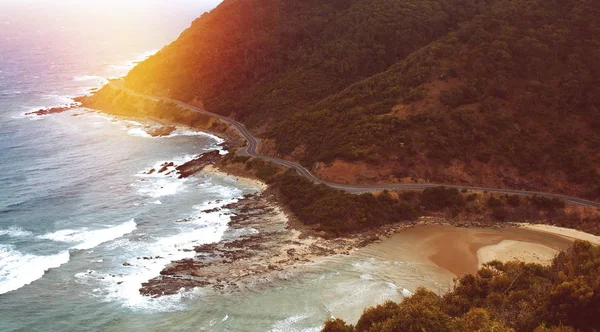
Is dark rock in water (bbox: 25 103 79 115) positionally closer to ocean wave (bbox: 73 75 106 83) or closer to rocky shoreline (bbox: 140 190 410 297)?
ocean wave (bbox: 73 75 106 83)

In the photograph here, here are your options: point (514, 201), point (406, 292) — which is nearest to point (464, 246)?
point (514, 201)

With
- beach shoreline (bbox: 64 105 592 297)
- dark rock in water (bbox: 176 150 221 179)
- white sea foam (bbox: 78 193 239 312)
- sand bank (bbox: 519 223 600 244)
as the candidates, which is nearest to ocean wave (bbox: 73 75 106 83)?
dark rock in water (bbox: 176 150 221 179)

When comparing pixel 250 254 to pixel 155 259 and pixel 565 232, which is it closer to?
pixel 155 259

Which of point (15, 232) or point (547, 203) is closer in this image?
point (15, 232)

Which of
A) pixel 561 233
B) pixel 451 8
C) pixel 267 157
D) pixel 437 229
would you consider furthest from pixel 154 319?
pixel 451 8

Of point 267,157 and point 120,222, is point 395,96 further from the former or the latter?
point 120,222

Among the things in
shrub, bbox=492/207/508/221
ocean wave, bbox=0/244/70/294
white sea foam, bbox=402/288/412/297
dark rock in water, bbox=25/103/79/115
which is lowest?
white sea foam, bbox=402/288/412/297

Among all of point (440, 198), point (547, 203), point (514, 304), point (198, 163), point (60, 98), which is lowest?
point (547, 203)

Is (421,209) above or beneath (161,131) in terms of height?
beneath
